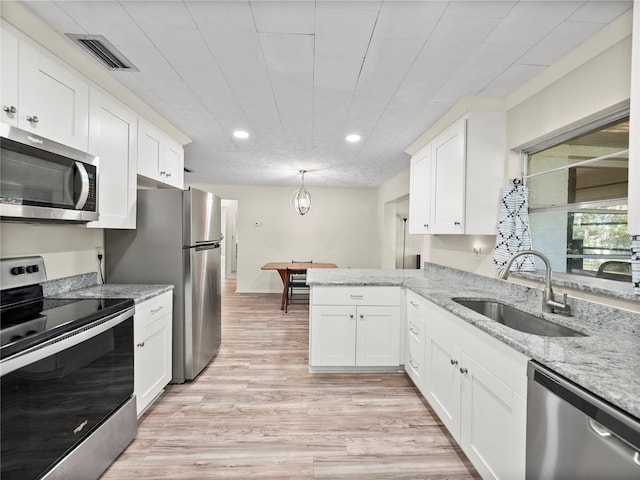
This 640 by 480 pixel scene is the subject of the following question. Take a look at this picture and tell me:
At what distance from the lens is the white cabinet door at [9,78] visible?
1.36m

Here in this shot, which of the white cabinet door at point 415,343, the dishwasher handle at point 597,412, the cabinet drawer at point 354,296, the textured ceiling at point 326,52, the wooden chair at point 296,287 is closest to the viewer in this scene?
the dishwasher handle at point 597,412

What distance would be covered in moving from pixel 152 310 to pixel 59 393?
853 mm

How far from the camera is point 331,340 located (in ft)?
9.02

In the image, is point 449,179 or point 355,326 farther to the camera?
point 355,326

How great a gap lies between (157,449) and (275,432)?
0.68m

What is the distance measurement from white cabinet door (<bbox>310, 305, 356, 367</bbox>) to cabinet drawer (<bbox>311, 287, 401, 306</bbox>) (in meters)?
0.07

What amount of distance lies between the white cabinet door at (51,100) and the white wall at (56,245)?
1.86 ft

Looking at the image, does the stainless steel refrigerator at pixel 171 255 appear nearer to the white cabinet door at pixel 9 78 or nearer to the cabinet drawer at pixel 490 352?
the white cabinet door at pixel 9 78

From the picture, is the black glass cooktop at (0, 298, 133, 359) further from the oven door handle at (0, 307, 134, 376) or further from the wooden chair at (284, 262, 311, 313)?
the wooden chair at (284, 262, 311, 313)

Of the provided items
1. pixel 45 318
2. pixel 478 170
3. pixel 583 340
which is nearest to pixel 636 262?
pixel 583 340

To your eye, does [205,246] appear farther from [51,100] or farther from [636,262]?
[636,262]

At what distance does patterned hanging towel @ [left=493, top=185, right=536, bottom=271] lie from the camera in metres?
2.16

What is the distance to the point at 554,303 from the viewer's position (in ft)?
5.50

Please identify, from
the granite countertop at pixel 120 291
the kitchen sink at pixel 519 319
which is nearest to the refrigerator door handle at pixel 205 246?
the granite countertop at pixel 120 291
